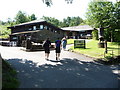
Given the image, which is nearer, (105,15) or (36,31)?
(105,15)

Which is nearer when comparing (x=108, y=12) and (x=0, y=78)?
(x=0, y=78)

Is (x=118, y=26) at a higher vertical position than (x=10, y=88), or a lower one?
higher

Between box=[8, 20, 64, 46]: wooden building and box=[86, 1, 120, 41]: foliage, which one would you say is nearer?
box=[86, 1, 120, 41]: foliage

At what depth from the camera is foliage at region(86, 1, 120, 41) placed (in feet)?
73.2

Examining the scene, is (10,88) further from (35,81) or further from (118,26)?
(118,26)

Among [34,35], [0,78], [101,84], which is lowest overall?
[101,84]

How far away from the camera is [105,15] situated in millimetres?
23078

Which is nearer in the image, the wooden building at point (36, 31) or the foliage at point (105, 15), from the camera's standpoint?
the foliage at point (105, 15)

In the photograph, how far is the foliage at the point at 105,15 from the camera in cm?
2231

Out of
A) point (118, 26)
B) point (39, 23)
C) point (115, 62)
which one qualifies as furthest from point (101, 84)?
point (39, 23)

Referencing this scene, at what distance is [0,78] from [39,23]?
30.9 meters

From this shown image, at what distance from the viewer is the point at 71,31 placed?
44.8m

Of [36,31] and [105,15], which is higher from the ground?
[105,15]

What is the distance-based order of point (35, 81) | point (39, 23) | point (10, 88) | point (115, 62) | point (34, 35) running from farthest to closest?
1. point (39, 23)
2. point (34, 35)
3. point (115, 62)
4. point (35, 81)
5. point (10, 88)
